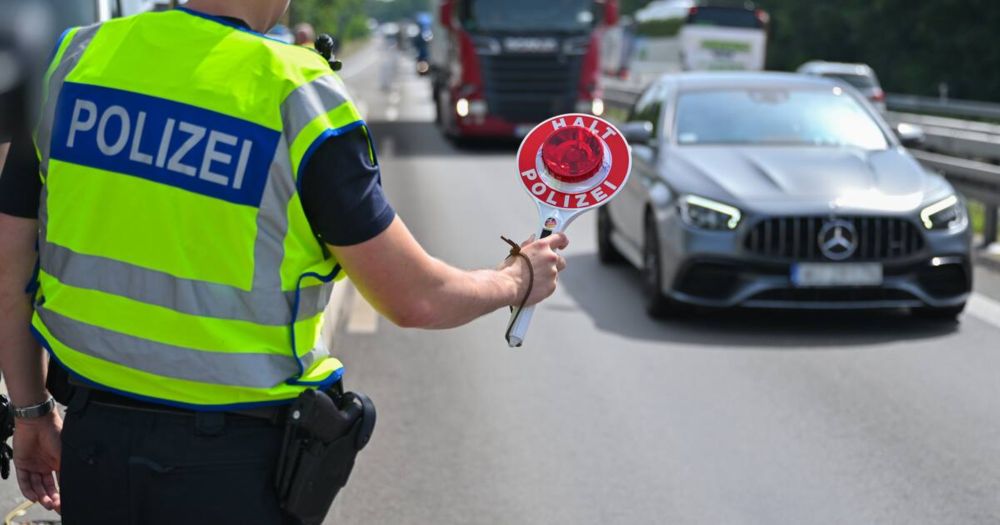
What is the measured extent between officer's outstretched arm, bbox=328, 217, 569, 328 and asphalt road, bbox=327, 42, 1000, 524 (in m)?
2.68

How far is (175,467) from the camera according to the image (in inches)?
95.2

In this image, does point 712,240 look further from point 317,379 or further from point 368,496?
point 317,379

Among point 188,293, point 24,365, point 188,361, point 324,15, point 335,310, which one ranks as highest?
point 188,293

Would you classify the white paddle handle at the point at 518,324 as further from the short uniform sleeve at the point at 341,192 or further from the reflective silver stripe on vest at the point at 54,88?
the reflective silver stripe on vest at the point at 54,88

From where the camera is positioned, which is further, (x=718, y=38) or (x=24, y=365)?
(x=718, y=38)

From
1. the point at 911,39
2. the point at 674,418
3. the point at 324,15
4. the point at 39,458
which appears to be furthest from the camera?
the point at 324,15

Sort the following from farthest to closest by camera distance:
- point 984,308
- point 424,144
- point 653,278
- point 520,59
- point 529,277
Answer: point 424,144 < point 520,59 < point 984,308 < point 653,278 < point 529,277

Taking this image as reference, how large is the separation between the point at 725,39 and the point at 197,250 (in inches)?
1627

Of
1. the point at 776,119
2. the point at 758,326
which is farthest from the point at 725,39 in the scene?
the point at 758,326

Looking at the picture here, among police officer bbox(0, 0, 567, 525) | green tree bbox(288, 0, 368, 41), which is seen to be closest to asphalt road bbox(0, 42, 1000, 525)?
police officer bbox(0, 0, 567, 525)

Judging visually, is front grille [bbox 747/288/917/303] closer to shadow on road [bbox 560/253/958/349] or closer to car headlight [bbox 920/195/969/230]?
shadow on road [bbox 560/253/958/349]

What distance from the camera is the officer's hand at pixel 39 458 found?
2885 mm

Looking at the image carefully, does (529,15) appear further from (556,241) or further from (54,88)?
(54,88)

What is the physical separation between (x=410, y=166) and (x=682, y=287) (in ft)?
40.6
